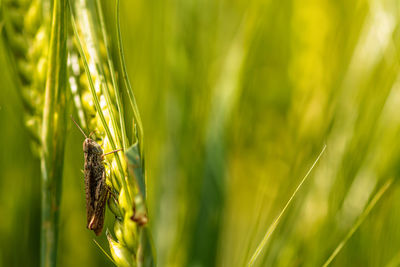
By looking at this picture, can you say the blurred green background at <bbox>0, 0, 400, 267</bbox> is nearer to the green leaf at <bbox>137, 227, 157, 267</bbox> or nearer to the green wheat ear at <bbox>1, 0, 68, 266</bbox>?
the green wheat ear at <bbox>1, 0, 68, 266</bbox>

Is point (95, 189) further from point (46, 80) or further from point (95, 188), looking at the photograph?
point (46, 80)

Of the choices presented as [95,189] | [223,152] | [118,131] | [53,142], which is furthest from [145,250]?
[223,152]

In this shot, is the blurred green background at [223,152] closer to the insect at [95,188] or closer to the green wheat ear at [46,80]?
the insect at [95,188]

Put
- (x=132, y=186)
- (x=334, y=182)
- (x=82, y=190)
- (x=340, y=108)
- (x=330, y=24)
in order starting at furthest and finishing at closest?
A: (x=330, y=24), (x=82, y=190), (x=340, y=108), (x=334, y=182), (x=132, y=186)

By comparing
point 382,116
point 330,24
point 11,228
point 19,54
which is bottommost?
point 11,228

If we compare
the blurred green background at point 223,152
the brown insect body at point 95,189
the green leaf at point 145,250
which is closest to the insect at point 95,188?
the brown insect body at point 95,189

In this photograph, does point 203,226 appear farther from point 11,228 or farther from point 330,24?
point 330,24

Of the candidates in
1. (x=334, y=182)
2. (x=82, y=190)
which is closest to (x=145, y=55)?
(x=82, y=190)
